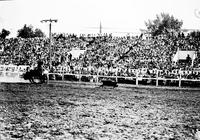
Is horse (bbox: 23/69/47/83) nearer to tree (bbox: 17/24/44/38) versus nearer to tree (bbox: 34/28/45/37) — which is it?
tree (bbox: 17/24/44/38)

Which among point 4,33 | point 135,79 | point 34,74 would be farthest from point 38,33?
point 34,74

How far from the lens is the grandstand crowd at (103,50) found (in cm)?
3534

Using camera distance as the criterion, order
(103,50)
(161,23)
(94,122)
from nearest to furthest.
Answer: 1. (94,122)
2. (103,50)
3. (161,23)

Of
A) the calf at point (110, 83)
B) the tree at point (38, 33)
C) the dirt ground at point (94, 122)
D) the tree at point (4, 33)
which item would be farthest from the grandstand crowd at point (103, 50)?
the tree at point (38, 33)

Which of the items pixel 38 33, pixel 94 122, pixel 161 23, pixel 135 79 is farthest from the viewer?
pixel 38 33

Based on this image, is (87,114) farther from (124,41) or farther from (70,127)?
(124,41)

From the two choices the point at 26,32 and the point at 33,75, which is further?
the point at 26,32

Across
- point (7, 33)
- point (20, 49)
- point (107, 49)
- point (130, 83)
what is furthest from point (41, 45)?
point (7, 33)

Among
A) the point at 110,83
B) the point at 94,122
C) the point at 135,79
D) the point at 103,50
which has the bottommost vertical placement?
the point at 94,122

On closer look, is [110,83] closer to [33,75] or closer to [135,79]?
[135,79]

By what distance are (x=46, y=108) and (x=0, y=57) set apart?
39335mm

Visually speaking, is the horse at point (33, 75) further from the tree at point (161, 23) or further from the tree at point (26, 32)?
the tree at point (26, 32)

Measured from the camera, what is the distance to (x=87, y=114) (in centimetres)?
789

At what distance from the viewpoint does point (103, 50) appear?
4266 cm
